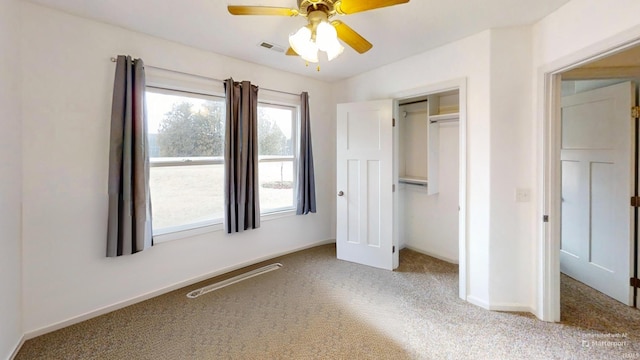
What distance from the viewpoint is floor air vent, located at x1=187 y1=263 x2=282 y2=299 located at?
2762 millimetres

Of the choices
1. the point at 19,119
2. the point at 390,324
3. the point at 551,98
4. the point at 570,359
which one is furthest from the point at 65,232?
the point at 551,98

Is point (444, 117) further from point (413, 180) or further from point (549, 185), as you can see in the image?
point (549, 185)

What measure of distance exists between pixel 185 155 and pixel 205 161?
212mm

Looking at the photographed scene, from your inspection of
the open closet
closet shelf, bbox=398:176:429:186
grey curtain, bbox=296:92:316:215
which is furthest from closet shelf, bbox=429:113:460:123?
grey curtain, bbox=296:92:316:215

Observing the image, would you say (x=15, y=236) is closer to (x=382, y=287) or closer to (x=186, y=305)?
(x=186, y=305)

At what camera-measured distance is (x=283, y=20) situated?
→ 2303 millimetres

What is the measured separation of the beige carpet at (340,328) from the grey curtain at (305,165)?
124 centimetres

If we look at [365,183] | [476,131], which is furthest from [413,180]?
[476,131]

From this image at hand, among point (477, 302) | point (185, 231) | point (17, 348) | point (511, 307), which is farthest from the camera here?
point (185, 231)

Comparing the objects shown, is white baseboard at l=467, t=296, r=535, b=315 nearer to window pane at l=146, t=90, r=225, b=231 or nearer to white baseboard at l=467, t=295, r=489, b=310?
white baseboard at l=467, t=295, r=489, b=310

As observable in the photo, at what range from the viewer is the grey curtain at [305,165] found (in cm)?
381

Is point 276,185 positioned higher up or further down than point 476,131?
further down

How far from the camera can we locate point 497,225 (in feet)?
7.99

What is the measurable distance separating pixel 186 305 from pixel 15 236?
134 centimetres
